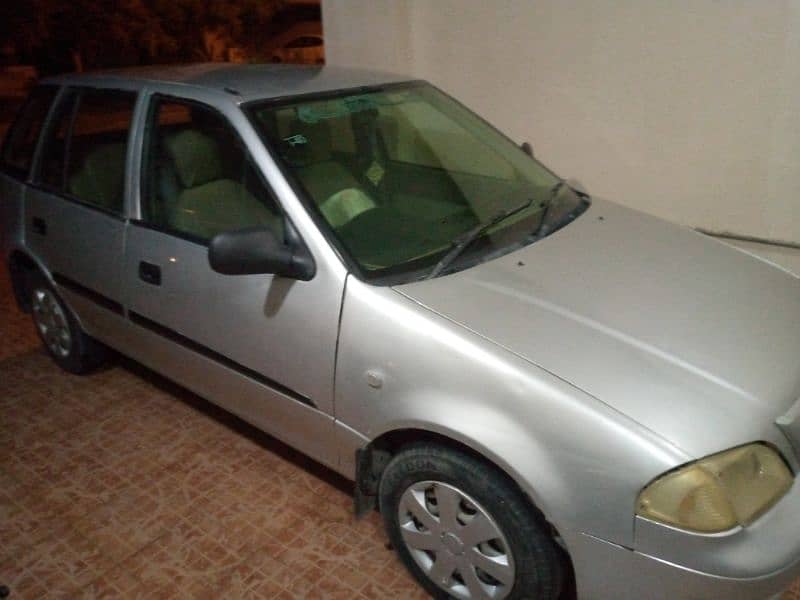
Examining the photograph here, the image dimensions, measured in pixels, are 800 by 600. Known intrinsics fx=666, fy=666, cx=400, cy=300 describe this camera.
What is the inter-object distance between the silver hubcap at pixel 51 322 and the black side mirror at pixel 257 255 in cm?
182

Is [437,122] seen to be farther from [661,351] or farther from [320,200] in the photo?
[661,351]

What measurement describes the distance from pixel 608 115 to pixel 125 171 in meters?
2.95

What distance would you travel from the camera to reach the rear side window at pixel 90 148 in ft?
9.50

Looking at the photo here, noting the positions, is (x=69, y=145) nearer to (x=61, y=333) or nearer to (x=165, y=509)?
(x=61, y=333)

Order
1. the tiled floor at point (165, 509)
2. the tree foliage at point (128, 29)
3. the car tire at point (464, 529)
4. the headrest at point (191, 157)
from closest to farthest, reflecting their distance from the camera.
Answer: the car tire at point (464, 529), the tiled floor at point (165, 509), the headrest at point (191, 157), the tree foliage at point (128, 29)

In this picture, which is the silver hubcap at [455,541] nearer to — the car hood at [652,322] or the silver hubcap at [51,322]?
the car hood at [652,322]

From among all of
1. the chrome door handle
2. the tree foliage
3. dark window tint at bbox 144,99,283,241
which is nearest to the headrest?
dark window tint at bbox 144,99,283,241

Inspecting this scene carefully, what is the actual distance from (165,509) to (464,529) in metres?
1.36

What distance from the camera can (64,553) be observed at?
97.1 inches

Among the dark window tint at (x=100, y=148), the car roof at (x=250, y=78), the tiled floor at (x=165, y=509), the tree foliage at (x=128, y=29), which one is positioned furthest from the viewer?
the tree foliage at (x=128, y=29)

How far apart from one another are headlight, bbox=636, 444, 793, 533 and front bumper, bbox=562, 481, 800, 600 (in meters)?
0.03

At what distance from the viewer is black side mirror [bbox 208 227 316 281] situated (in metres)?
2.06

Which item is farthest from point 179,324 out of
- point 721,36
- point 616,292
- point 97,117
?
point 721,36

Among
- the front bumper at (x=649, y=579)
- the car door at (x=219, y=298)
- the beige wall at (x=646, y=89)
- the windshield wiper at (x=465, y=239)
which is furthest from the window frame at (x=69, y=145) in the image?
the beige wall at (x=646, y=89)
